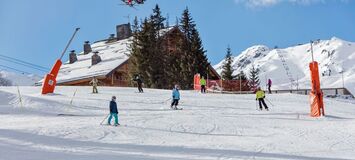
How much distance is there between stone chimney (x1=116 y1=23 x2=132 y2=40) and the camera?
254 ft

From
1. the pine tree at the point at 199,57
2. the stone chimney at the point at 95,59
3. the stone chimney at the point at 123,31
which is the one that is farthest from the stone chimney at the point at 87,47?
the pine tree at the point at 199,57

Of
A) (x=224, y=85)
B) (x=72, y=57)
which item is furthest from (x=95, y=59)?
(x=224, y=85)

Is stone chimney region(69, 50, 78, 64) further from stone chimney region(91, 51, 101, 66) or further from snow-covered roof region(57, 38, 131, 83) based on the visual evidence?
stone chimney region(91, 51, 101, 66)

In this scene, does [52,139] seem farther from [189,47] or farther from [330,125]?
[189,47]

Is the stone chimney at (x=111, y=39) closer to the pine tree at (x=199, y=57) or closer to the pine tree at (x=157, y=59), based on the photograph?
the pine tree at (x=157, y=59)

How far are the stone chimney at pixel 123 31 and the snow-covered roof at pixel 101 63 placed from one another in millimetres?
1602

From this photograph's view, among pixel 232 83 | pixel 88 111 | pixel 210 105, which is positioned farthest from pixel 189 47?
pixel 88 111

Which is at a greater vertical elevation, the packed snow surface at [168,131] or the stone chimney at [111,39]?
the stone chimney at [111,39]

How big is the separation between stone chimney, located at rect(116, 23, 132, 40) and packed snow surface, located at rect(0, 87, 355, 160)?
4450 centimetres

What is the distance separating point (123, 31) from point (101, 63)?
13.6 metres

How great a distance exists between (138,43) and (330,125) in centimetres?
Answer: 3854

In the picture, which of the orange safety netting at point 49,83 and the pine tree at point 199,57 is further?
the pine tree at point 199,57

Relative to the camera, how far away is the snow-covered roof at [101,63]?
6138cm

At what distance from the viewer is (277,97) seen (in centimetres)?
3944
